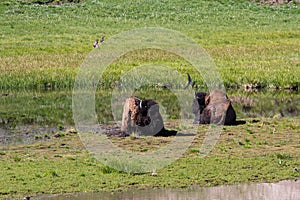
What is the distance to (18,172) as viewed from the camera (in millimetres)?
13906

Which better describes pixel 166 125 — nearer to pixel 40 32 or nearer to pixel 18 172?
pixel 18 172

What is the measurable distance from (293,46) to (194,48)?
5.29 meters

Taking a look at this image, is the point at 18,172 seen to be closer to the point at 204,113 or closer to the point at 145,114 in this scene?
the point at 145,114

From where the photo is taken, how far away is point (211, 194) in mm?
12523

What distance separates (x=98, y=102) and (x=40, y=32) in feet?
70.1

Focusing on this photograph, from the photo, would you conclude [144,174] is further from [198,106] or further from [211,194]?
[198,106]

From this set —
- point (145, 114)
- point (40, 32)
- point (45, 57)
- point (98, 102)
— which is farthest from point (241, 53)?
point (145, 114)

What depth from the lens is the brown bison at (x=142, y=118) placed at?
18.0 meters

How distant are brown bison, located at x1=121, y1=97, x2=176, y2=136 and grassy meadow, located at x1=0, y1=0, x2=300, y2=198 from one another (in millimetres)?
604

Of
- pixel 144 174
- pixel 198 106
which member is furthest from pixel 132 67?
pixel 144 174

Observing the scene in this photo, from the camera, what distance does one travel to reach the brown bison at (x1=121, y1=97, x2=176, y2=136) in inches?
709

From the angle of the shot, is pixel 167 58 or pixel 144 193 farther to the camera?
pixel 167 58

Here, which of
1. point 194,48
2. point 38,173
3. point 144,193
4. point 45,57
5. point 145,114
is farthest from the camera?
point 194,48

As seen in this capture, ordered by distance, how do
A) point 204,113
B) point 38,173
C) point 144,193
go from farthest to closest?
point 204,113
point 38,173
point 144,193
